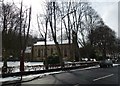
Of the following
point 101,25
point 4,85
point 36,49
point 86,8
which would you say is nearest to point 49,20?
point 86,8

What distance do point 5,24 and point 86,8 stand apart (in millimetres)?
25827

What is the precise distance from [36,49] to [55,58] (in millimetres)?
55564

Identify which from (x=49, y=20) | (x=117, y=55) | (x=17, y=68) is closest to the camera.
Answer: (x=17, y=68)

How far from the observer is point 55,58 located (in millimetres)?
47219

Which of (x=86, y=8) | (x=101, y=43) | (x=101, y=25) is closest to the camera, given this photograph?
(x=86, y=8)

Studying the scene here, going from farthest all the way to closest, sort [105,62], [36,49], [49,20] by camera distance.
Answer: [36,49], [105,62], [49,20]

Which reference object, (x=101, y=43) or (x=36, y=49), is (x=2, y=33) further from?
(x=36, y=49)

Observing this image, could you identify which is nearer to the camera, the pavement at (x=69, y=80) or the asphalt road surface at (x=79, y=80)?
the asphalt road surface at (x=79, y=80)

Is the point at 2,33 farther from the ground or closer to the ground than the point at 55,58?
farther from the ground

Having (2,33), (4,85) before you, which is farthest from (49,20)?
(4,85)

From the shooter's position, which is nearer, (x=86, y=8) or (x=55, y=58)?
(x=55, y=58)

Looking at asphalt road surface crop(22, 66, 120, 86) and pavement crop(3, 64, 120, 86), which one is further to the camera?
pavement crop(3, 64, 120, 86)

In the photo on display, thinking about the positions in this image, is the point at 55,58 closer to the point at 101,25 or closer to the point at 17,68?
the point at 17,68

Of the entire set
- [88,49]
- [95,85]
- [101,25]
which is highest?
[101,25]
